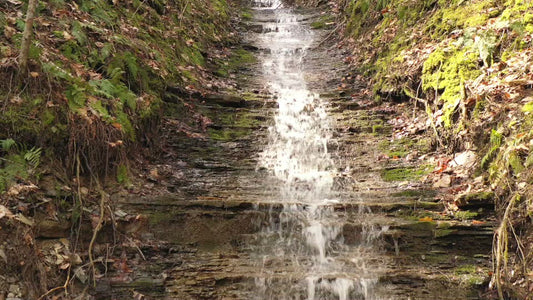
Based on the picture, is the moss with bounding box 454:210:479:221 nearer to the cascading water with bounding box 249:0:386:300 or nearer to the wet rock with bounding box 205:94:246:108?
the cascading water with bounding box 249:0:386:300

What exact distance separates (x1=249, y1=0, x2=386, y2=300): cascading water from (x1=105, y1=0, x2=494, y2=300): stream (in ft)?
0.04

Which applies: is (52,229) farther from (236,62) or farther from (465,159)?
(236,62)

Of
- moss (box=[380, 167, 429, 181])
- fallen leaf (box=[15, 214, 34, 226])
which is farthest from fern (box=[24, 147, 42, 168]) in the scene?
moss (box=[380, 167, 429, 181])

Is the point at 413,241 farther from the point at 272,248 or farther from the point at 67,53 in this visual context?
Answer: the point at 67,53

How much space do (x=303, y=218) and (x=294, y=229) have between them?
0.65 ft

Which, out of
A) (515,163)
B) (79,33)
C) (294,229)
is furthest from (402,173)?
(79,33)

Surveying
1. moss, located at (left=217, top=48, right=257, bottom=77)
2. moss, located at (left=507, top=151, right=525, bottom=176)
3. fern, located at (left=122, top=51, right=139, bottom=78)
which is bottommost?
moss, located at (left=507, top=151, right=525, bottom=176)

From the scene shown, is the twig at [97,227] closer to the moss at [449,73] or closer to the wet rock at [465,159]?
the wet rock at [465,159]

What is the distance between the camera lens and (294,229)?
577cm

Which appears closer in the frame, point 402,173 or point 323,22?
point 402,173

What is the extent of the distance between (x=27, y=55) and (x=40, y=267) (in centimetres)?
246

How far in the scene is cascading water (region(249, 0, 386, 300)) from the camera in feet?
16.4

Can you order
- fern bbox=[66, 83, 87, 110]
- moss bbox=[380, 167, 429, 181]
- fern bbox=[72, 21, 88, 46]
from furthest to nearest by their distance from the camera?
1. moss bbox=[380, 167, 429, 181]
2. fern bbox=[72, 21, 88, 46]
3. fern bbox=[66, 83, 87, 110]

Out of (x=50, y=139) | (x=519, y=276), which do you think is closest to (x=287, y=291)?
(x=519, y=276)
